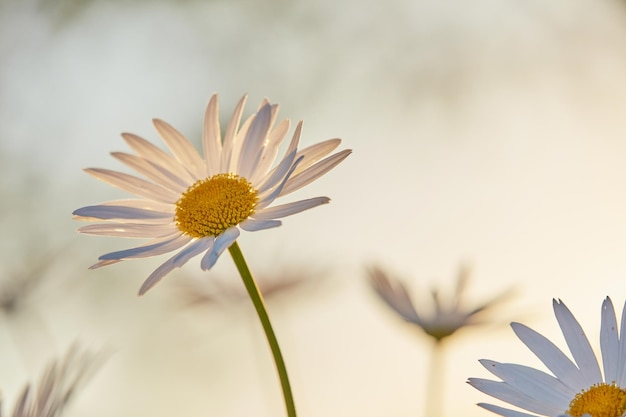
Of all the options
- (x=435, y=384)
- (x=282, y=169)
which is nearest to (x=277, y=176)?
(x=282, y=169)

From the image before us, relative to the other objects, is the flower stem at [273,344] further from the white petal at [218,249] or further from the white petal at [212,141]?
the white petal at [212,141]

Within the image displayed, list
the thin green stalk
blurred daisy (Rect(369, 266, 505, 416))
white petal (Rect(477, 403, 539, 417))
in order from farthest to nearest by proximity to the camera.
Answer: blurred daisy (Rect(369, 266, 505, 416))
the thin green stalk
white petal (Rect(477, 403, 539, 417))

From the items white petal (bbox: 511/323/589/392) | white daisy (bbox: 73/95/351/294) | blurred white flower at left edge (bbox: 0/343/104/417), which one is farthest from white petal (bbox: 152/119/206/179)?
white petal (bbox: 511/323/589/392)

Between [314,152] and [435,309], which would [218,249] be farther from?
[435,309]

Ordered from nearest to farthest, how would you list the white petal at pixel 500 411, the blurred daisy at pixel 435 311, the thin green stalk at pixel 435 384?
the white petal at pixel 500 411 < the thin green stalk at pixel 435 384 < the blurred daisy at pixel 435 311

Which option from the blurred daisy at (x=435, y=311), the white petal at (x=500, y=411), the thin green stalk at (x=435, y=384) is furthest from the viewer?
the blurred daisy at (x=435, y=311)

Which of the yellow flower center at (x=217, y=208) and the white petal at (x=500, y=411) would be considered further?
the yellow flower center at (x=217, y=208)

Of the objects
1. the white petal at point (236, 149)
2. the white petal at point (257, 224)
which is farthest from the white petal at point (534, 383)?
the white petal at point (236, 149)

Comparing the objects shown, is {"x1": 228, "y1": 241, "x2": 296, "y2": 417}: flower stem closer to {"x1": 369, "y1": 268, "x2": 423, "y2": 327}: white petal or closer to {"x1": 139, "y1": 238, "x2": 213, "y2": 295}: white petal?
{"x1": 139, "y1": 238, "x2": 213, "y2": 295}: white petal
